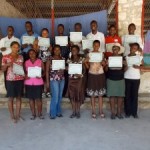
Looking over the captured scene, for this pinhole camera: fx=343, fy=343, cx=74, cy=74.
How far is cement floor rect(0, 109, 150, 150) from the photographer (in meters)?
5.49

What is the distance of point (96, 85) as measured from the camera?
6.77 meters

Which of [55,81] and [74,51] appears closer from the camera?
[74,51]

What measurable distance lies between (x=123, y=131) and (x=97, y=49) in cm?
168

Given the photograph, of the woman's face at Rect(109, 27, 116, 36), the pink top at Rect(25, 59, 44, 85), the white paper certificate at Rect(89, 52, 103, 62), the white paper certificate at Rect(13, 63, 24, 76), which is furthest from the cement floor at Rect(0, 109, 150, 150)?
the woman's face at Rect(109, 27, 116, 36)

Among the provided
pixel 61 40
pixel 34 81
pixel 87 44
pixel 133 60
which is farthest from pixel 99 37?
pixel 34 81

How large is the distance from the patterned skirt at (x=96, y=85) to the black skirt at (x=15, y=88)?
1.33 meters

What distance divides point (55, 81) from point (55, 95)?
298 millimetres

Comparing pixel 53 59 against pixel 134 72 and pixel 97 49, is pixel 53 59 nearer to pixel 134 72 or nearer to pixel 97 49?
pixel 97 49

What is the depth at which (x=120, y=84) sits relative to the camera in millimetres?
6758

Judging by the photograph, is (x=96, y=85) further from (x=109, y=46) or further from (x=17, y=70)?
(x=17, y=70)

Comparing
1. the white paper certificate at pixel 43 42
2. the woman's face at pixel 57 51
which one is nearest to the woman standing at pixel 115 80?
the woman's face at pixel 57 51

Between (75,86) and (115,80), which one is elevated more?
(115,80)

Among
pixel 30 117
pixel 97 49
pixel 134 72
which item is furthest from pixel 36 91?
pixel 134 72

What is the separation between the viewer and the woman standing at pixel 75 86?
22.0 feet
